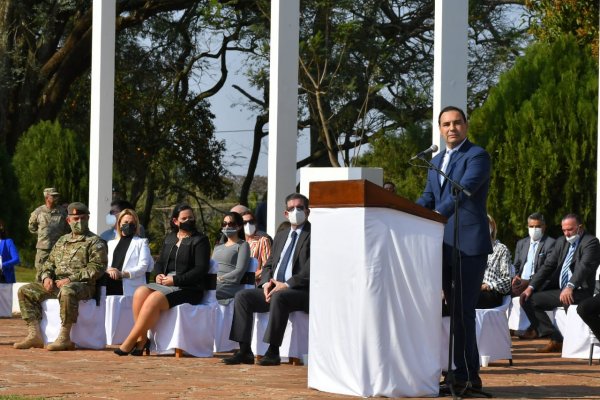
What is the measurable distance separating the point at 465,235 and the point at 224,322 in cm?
414

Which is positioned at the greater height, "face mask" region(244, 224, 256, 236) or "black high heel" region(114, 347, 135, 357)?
"face mask" region(244, 224, 256, 236)

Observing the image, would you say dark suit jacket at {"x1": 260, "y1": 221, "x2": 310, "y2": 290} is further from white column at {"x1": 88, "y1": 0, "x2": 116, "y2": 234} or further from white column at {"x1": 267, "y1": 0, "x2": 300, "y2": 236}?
white column at {"x1": 88, "y1": 0, "x2": 116, "y2": 234}

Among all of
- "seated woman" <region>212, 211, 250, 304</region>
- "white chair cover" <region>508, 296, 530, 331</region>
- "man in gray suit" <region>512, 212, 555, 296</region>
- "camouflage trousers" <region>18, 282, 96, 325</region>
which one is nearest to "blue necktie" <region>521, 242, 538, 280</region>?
"man in gray suit" <region>512, 212, 555, 296</region>

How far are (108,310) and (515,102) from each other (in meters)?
5.42

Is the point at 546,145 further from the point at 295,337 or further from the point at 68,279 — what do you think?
the point at 68,279

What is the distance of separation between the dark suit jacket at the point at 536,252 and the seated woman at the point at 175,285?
372 cm

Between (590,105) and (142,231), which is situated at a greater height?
(590,105)

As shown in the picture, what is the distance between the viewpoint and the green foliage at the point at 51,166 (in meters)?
19.8

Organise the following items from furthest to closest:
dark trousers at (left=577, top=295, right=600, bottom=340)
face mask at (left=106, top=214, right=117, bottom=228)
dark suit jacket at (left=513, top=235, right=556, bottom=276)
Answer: face mask at (left=106, top=214, right=117, bottom=228) < dark suit jacket at (left=513, top=235, right=556, bottom=276) < dark trousers at (left=577, top=295, right=600, bottom=340)

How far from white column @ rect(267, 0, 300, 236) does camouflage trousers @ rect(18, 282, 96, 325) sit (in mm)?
2601

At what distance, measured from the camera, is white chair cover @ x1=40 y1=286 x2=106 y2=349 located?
11844 millimetres

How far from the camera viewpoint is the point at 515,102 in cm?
1473

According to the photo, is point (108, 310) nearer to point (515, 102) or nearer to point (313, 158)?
point (515, 102)

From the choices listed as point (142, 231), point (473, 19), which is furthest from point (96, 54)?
point (473, 19)
